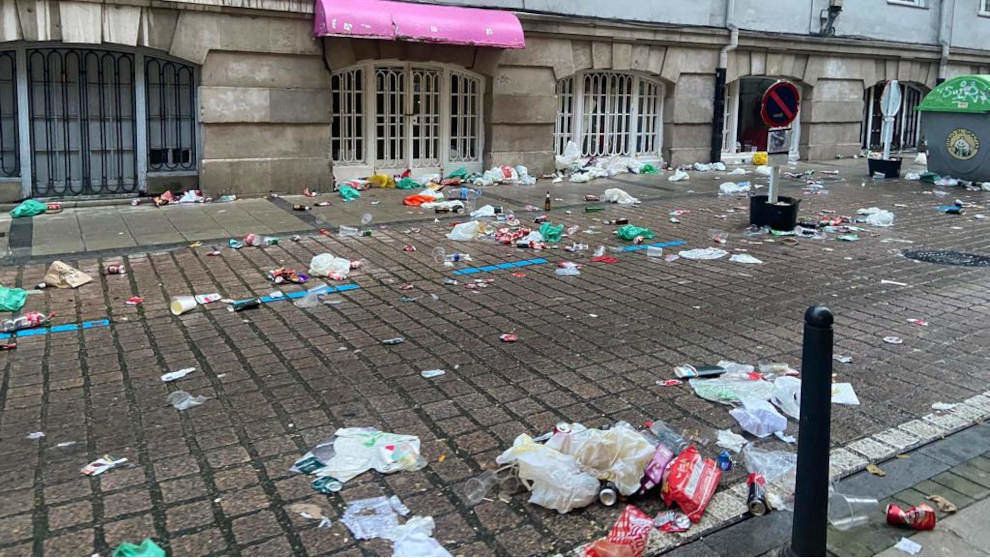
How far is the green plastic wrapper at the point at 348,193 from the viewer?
12.1 m

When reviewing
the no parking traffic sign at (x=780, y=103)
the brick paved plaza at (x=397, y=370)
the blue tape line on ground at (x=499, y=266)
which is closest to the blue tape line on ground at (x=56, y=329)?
the brick paved plaza at (x=397, y=370)

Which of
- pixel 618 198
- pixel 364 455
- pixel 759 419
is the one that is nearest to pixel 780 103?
pixel 618 198

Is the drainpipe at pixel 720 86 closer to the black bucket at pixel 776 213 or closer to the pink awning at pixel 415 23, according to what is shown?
the pink awning at pixel 415 23

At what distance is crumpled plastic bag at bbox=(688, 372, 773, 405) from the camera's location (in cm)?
466

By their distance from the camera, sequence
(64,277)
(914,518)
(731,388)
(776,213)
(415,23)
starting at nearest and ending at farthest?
(914,518), (731,388), (64,277), (776,213), (415,23)

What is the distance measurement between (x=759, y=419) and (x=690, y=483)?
961 mm

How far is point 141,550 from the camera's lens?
3020 millimetres

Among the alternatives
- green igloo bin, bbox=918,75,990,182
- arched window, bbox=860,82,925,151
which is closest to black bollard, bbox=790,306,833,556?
green igloo bin, bbox=918,75,990,182

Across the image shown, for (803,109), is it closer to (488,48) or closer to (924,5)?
(924,5)

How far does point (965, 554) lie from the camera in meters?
3.18

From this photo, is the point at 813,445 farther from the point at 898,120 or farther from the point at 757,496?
the point at 898,120

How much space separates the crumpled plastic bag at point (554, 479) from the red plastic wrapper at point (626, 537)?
0.21m

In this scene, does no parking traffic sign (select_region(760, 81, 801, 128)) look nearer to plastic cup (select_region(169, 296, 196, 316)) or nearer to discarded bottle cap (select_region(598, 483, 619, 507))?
plastic cup (select_region(169, 296, 196, 316))

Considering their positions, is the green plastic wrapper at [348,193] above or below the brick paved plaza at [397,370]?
above
